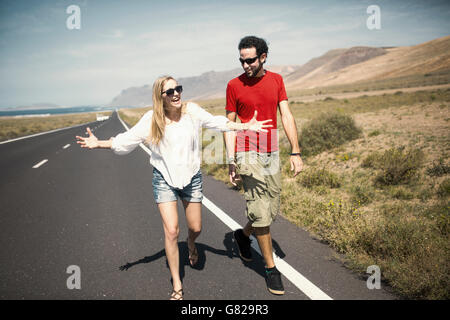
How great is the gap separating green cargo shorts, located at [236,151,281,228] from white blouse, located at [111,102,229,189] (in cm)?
43

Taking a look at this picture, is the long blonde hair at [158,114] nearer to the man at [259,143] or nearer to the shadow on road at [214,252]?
the man at [259,143]

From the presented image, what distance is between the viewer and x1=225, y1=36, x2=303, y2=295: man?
275 centimetres

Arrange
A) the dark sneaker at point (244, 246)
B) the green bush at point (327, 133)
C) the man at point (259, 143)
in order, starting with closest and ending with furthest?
the man at point (259, 143) → the dark sneaker at point (244, 246) → the green bush at point (327, 133)

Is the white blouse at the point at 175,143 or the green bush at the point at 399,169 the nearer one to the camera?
the white blouse at the point at 175,143

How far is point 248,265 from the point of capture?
3227mm

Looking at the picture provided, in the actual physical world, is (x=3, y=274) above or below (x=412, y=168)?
below

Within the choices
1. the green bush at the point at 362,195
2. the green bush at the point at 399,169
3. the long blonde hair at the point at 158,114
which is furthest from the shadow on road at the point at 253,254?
the green bush at the point at 399,169

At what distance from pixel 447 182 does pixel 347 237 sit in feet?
9.95

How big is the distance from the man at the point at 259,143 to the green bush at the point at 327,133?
6604mm

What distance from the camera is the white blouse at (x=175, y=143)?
8.46 feet

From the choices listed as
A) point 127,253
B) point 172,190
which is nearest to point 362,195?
point 172,190
